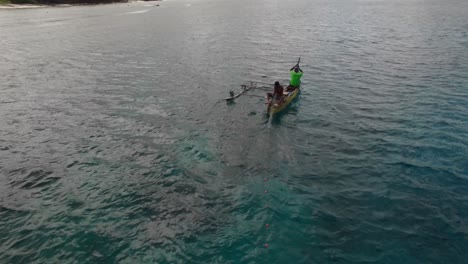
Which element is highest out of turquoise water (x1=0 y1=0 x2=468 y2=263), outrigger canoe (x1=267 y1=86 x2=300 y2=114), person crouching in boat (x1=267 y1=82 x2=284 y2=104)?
person crouching in boat (x1=267 y1=82 x2=284 y2=104)

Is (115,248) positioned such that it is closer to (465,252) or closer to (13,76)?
(465,252)

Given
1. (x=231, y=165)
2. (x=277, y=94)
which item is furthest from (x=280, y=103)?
(x=231, y=165)

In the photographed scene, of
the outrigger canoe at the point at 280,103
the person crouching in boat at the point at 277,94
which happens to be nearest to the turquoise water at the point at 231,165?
the outrigger canoe at the point at 280,103

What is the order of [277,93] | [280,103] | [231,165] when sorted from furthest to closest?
1. [277,93]
2. [280,103]
3. [231,165]

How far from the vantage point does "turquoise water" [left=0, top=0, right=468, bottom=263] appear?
15.2 meters

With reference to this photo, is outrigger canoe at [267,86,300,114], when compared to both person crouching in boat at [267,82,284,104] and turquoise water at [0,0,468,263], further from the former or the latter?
turquoise water at [0,0,468,263]

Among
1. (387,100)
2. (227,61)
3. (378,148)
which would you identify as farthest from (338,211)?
(227,61)

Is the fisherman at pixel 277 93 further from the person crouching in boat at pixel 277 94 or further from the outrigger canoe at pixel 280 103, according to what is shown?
the outrigger canoe at pixel 280 103

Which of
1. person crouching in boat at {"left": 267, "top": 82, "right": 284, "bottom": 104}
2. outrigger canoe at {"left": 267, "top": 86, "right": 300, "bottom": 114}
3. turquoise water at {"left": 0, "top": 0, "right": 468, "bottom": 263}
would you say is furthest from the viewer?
person crouching in boat at {"left": 267, "top": 82, "right": 284, "bottom": 104}

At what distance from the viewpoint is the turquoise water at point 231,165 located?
15.2 m

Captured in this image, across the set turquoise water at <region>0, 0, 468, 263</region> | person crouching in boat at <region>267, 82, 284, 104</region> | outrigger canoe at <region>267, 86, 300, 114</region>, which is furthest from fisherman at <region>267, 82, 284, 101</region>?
turquoise water at <region>0, 0, 468, 263</region>

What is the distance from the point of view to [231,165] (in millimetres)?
21781

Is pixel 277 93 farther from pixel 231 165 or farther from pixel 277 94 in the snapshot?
pixel 231 165

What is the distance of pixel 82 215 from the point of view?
17.0 meters
